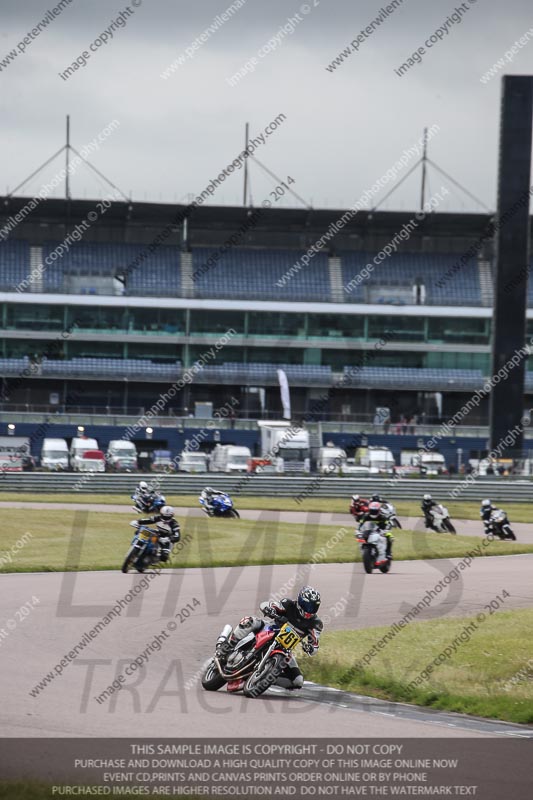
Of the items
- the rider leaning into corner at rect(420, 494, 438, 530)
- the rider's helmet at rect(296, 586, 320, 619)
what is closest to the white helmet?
the rider's helmet at rect(296, 586, 320, 619)

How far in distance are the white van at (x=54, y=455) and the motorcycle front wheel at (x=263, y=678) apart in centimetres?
4880

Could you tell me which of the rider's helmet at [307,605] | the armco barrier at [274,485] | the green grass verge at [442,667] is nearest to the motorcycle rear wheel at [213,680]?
the rider's helmet at [307,605]

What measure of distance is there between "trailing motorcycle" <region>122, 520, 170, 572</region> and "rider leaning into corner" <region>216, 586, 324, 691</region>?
35.5 ft

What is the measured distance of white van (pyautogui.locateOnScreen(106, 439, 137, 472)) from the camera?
6179cm

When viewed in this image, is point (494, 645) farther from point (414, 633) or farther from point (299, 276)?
point (299, 276)

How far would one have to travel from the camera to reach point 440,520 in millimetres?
34188

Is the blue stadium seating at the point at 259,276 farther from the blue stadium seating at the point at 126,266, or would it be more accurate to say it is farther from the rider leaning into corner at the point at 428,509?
the rider leaning into corner at the point at 428,509

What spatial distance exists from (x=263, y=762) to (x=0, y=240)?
76.8 metres

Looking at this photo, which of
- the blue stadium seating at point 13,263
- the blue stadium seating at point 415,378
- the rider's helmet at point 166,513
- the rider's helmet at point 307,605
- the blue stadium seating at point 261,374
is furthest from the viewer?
the blue stadium seating at point 415,378

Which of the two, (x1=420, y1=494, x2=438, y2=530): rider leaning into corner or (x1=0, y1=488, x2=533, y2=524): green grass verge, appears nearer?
(x1=420, y1=494, x2=438, y2=530): rider leaning into corner

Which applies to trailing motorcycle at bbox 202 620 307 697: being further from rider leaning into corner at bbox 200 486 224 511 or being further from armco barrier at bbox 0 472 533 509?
armco barrier at bbox 0 472 533 509

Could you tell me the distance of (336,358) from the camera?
3238 inches

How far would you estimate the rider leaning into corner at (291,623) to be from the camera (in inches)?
496

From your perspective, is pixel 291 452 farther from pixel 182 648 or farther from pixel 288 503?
pixel 182 648
